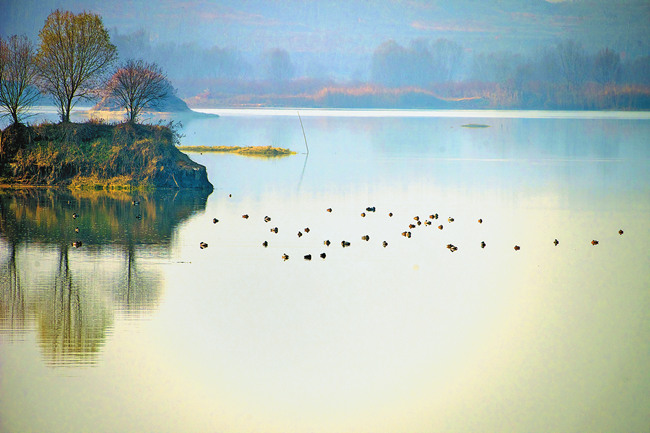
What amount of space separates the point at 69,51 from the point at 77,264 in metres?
24.8

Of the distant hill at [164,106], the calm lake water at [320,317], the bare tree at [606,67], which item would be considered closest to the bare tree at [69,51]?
the calm lake water at [320,317]

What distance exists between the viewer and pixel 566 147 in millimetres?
74250

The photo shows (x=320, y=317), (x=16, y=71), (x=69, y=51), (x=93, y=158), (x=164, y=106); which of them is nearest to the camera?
(x=320, y=317)

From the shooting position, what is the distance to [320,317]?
17.4 metres

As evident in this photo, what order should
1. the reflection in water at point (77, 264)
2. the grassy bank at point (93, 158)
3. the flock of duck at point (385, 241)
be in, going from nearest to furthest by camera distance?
the reflection in water at point (77, 264) < the flock of duck at point (385, 241) < the grassy bank at point (93, 158)

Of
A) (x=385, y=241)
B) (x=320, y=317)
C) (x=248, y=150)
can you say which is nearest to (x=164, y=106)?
(x=248, y=150)

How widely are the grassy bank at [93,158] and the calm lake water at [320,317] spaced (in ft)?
10.7

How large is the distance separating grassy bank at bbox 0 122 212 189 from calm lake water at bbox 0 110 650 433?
3273 mm

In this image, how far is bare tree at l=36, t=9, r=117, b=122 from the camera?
42.8m

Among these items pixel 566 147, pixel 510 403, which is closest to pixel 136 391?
pixel 510 403

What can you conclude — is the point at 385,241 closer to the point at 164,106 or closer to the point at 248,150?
the point at 248,150

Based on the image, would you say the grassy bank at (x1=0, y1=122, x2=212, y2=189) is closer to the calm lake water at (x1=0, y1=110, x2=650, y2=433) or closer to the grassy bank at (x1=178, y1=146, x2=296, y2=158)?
the calm lake water at (x1=0, y1=110, x2=650, y2=433)

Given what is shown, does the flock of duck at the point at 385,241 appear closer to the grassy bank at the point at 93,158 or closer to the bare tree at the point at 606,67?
the grassy bank at the point at 93,158

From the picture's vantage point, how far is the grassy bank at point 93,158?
38688 mm
